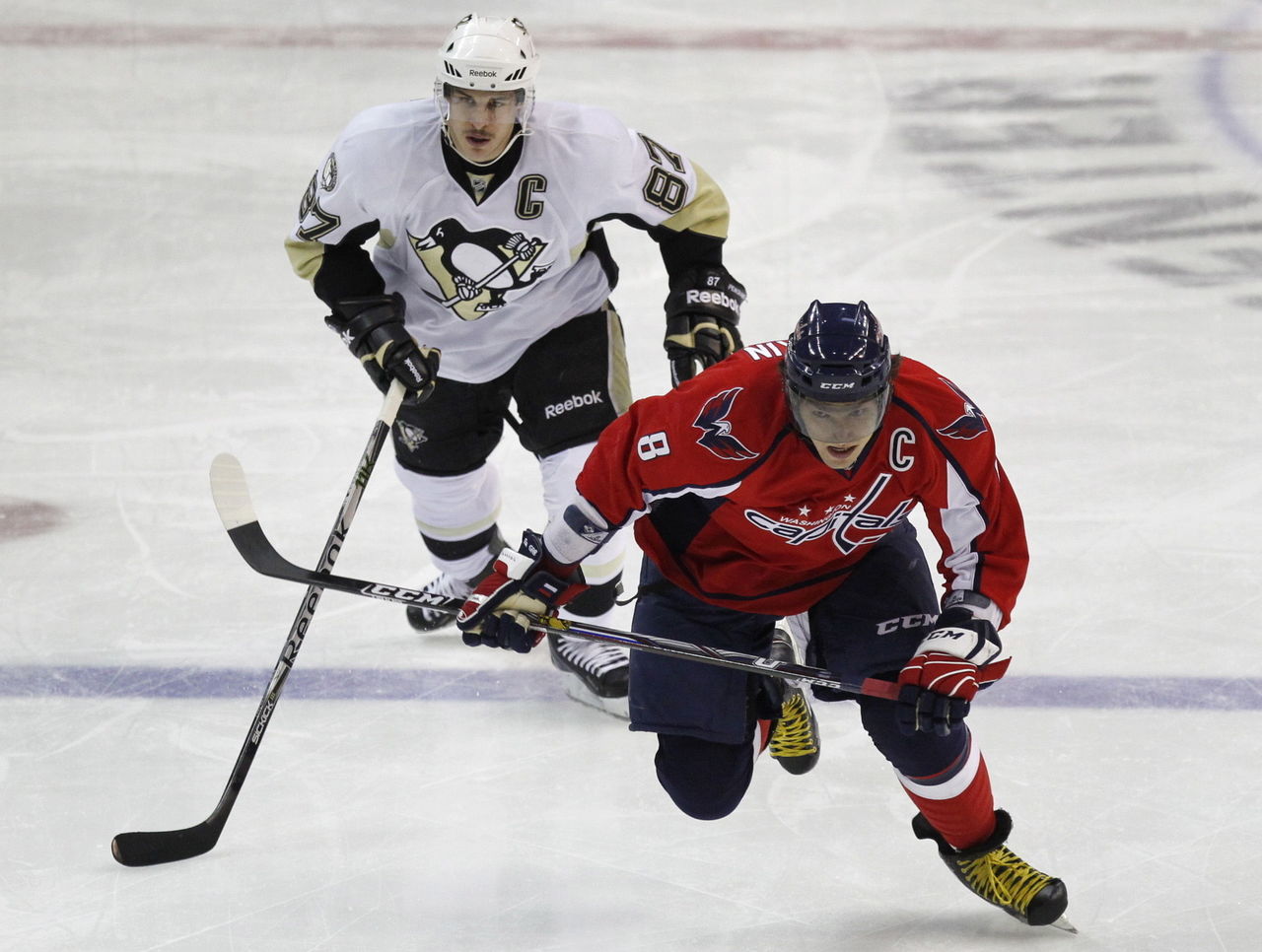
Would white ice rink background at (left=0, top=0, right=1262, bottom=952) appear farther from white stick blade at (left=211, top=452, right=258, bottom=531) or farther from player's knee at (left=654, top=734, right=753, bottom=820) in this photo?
white stick blade at (left=211, top=452, right=258, bottom=531)

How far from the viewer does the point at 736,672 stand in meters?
2.66

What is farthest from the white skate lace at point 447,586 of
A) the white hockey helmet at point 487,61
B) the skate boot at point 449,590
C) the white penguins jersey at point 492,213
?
the white hockey helmet at point 487,61

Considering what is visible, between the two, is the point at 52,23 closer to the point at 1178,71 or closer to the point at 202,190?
the point at 202,190

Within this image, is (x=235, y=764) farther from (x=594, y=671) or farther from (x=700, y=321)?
(x=700, y=321)

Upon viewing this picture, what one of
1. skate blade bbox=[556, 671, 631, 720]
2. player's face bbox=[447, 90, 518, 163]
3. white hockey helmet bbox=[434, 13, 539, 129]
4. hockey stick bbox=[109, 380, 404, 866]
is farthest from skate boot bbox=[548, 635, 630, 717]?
white hockey helmet bbox=[434, 13, 539, 129]

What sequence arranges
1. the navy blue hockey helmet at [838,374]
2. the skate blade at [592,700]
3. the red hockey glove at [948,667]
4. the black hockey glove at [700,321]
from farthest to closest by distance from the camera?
the skate blade at [592,700]
the black hockey glove at [700,321]
the red hockey glove at [948,667]
the navy blue hockey helmet at [838,374]

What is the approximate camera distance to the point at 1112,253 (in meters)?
5.04

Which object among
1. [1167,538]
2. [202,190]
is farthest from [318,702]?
[202,190]

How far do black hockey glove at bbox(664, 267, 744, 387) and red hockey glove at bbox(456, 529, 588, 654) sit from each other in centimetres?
66

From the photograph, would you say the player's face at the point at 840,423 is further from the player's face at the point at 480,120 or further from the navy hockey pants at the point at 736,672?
the player's face at the point at 480,120

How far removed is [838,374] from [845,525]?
0.38 meters

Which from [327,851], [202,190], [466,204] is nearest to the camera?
[327,851]

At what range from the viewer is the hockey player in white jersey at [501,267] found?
119 inches

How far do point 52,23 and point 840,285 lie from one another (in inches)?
144
